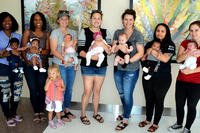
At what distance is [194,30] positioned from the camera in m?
3.03

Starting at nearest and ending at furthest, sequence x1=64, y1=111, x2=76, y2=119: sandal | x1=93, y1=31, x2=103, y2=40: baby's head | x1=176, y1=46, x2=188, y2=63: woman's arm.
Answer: x1=176, y1=46, x2=188, y2=63: woman's arm → x1=93, y1=31, x2=103, y2=40: baby's head → x1=64, y1=111, x2=76, y2=119: sandal

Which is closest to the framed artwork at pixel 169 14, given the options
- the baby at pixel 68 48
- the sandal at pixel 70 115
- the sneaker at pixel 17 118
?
the baby at pixel 68 48

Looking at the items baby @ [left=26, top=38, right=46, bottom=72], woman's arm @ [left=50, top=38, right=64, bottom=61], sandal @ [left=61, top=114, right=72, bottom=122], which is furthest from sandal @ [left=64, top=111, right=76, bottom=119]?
woman's arm @ [left=50, top=38, right=64, bottom=61]

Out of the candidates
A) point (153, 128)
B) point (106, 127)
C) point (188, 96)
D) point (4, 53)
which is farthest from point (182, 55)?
point (4, 53)

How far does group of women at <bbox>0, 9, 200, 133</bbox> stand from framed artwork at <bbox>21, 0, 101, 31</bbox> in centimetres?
49

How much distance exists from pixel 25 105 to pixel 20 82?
84 cm

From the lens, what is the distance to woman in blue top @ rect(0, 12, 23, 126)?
3.31 m

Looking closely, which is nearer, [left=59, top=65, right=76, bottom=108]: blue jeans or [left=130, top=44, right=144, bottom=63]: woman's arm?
[left=130, top=44, right=144, bottom=63]: woman's arm

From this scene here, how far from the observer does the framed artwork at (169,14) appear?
12.0ft

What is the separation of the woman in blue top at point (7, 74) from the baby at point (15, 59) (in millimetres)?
43

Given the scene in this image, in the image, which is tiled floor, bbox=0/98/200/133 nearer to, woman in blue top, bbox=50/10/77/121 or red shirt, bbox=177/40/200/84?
woman in blue top, bbox=50/10/77/121

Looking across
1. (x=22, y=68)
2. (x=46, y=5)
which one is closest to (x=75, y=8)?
(x=46, y=5)

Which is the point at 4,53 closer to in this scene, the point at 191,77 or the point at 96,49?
the point at 96,49

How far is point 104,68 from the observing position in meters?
3.44
